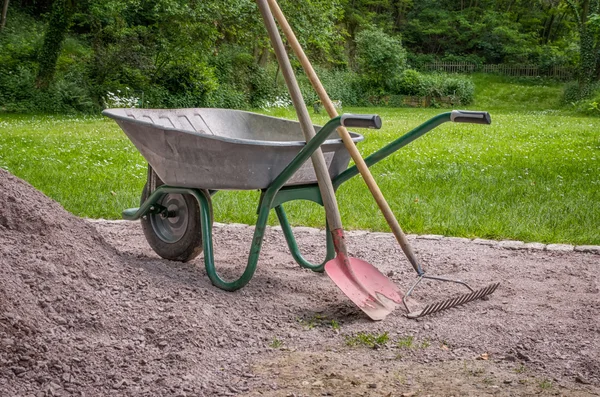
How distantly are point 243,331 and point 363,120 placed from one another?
3.42 ft

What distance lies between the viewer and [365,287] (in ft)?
10.6

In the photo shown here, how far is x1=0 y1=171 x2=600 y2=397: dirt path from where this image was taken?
8.07 feet

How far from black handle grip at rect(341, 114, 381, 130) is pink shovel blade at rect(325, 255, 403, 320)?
2.52ft

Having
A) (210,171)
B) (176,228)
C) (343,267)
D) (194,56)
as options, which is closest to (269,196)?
(210,171)

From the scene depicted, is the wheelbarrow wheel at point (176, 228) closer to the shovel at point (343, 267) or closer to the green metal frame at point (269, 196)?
the green metal frame at point (269, 196)

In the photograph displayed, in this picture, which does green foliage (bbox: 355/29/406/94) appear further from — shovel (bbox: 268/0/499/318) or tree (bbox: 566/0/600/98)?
shovel (bbox: 268/0/499/318)

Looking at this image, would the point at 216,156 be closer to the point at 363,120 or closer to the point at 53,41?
the point at 363,120

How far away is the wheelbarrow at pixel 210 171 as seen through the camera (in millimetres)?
3229

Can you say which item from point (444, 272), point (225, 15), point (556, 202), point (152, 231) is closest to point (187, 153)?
point (152, 231)

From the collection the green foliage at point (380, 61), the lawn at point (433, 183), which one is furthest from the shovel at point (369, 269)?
the green foliage at point (380, 61)

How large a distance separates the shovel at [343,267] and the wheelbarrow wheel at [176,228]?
2.34 ft

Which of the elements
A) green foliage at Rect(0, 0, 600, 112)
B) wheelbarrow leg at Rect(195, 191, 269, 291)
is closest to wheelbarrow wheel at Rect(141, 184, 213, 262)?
wheelbarrow leg at Rect(195, 191, 269, 291)

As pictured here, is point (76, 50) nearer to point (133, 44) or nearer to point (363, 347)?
point (133, 44)

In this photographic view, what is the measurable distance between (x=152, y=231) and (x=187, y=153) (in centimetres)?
67
